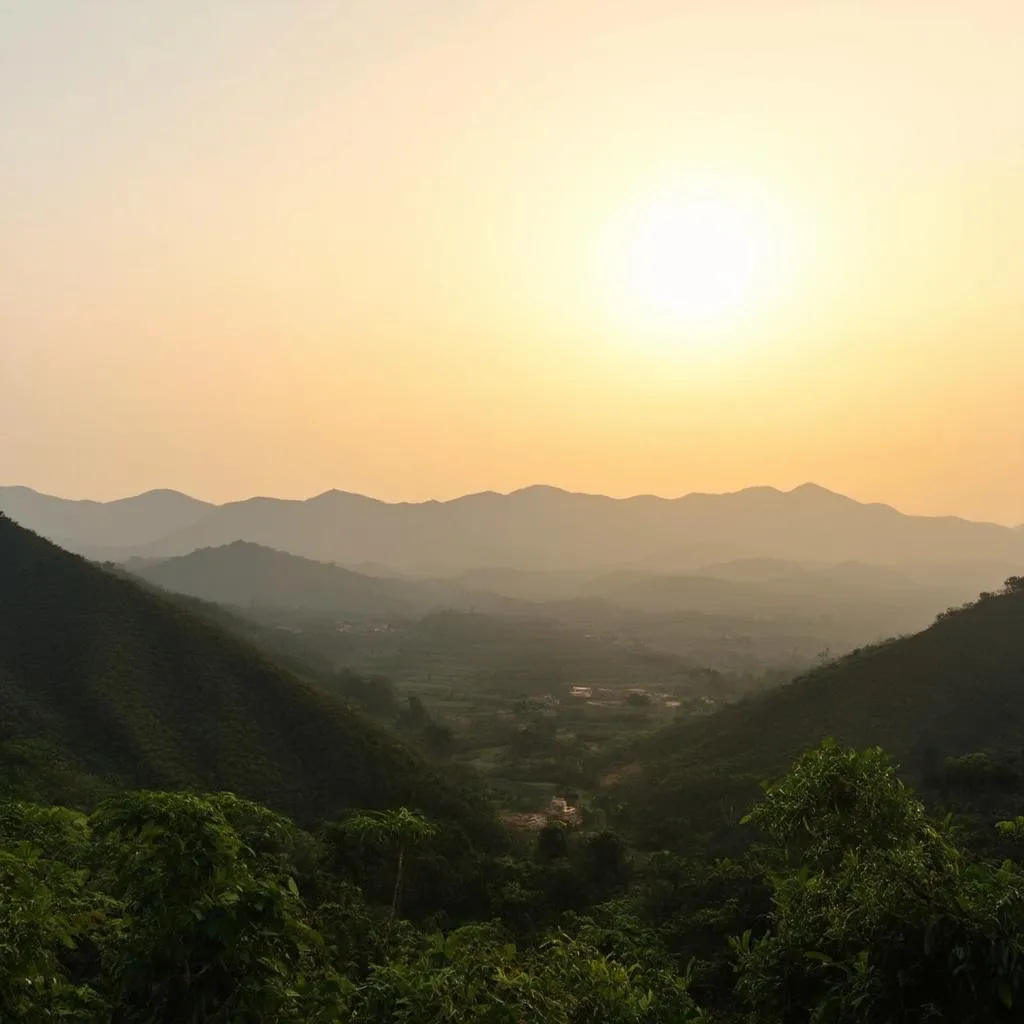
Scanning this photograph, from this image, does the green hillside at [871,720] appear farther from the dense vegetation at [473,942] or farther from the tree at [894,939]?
the tree at [894,939]

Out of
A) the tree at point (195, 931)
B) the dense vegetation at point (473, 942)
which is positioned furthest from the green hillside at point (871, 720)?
the tree at point (195, 931)

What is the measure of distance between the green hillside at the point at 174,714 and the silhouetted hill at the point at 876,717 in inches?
663

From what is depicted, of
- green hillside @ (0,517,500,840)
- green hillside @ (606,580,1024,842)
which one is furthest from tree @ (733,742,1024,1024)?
green hillside @ (606,580,1024,842)

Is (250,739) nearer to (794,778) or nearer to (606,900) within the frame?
(606,900)

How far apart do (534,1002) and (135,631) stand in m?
51.5

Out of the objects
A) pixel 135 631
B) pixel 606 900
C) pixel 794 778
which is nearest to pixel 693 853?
pixel 606 900

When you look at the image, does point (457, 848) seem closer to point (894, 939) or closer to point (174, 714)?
point (174, 714)

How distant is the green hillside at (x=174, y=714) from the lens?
39094 millimetres

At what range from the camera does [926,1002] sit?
633 centimetres

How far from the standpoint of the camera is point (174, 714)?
4397 cm

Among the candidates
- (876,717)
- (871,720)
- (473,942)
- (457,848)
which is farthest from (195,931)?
(876,717)

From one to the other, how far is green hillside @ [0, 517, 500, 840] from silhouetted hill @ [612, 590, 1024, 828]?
1684 centimetres

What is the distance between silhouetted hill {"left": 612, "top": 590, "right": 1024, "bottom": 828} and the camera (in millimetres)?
47219

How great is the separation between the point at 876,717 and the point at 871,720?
51 centimetres
